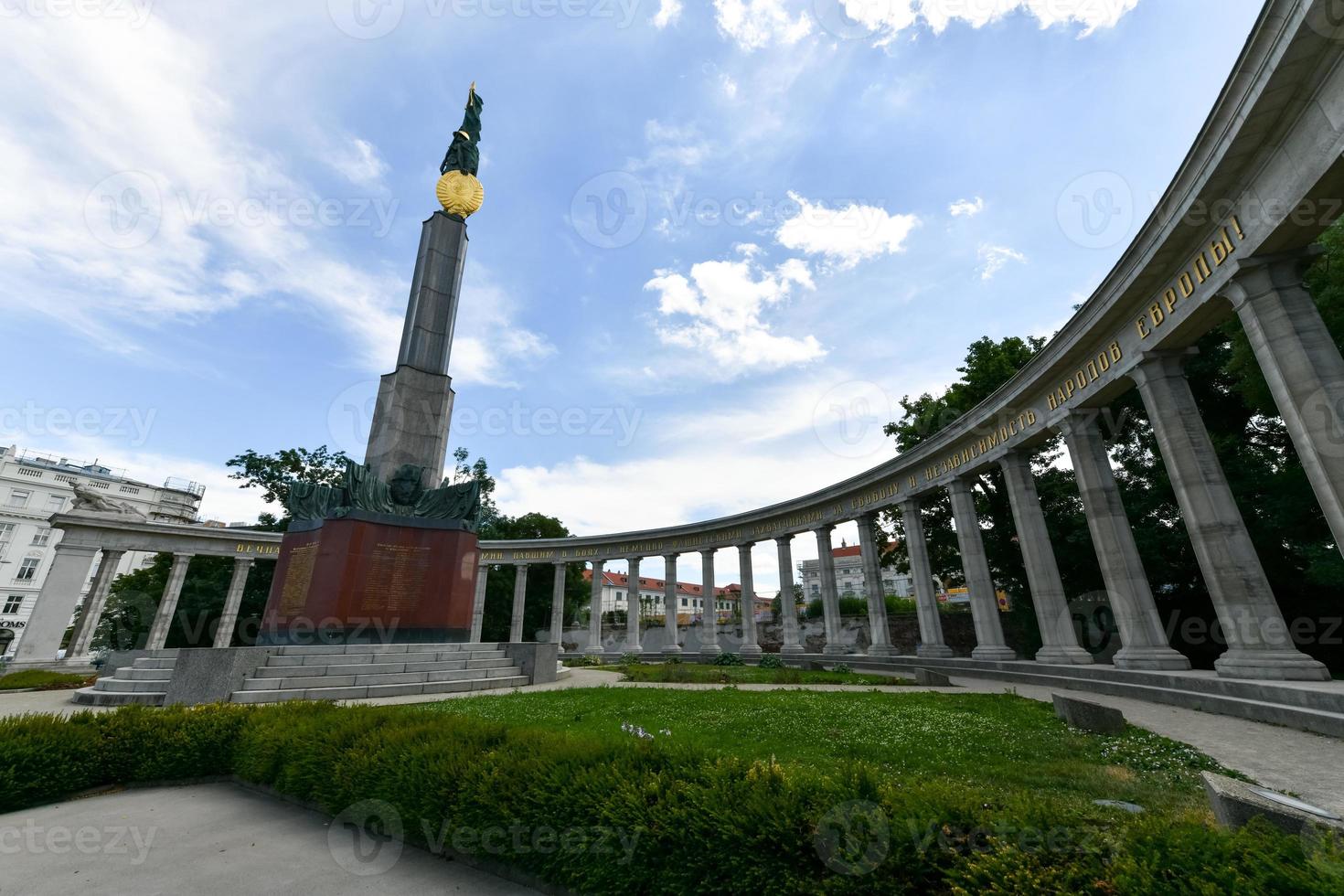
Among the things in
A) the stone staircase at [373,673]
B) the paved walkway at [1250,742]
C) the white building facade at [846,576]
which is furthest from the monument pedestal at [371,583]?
the white building facade at [846,576]

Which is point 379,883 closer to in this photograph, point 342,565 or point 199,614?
point 342,565

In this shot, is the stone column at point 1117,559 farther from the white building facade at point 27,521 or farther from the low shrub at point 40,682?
the white building facade at point 27,521

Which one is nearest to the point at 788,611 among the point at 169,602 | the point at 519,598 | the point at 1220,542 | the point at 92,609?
the point at 1220,542

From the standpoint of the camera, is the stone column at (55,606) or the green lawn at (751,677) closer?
the green lawn at (751,677)

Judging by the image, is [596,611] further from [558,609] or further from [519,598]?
[519,598]

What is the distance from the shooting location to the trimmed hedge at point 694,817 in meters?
3.22

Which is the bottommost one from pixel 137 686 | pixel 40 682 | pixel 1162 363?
pixel 40 682

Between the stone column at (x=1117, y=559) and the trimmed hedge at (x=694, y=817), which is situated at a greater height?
the stone column at (x=1117, y=559)

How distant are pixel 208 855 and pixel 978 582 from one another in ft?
77.6

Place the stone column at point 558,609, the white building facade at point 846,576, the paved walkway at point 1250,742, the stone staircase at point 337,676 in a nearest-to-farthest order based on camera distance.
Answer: the paved walkway at point 1250,742
the stone staircase at point 337,676
the stone column at point 558,609
the white building facade at point 846,576

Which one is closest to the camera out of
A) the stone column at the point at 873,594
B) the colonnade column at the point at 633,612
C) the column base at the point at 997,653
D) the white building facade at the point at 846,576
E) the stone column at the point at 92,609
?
the column base at the point at 997,653

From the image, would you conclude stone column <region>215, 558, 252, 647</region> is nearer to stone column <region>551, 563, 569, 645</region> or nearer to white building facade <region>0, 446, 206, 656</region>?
stone column <region>551, 563, 569, 645</region>

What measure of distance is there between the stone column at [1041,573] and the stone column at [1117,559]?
2.07 m

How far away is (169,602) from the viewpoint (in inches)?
1415
